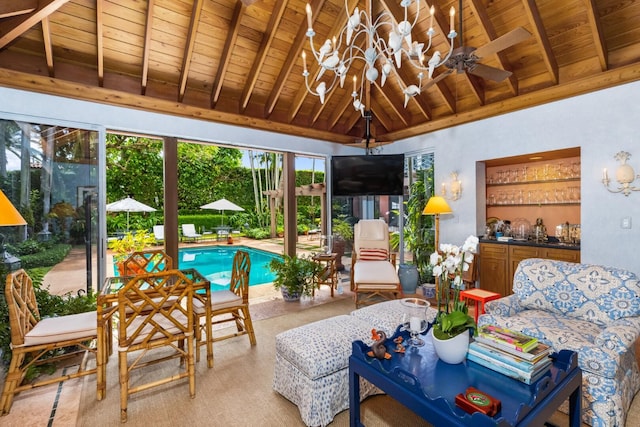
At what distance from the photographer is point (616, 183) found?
11.5ft

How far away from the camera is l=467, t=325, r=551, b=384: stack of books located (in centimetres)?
162

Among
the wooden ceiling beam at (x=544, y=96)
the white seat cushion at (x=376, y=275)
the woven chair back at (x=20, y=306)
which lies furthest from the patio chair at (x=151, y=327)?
the wooden ceiling beam at (x=544, y=96)

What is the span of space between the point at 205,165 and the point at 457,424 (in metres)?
10.5

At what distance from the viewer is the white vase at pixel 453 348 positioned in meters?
1.75

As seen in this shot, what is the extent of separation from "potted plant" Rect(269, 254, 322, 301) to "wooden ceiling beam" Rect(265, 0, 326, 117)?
2461 millimetres

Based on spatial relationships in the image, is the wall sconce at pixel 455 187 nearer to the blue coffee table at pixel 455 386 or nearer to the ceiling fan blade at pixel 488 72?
the ceiling fan blade at pixel 488 72

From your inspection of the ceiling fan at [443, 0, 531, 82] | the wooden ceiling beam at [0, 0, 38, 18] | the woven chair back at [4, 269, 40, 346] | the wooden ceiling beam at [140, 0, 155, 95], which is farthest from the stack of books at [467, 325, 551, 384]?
the wooden ceiling beam at [0, 0, 38, 18]

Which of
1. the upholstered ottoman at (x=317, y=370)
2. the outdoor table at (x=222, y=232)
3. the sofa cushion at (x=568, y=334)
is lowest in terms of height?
the upholstered ottoman at (x=317, y=370)

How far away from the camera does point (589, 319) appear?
2.40m

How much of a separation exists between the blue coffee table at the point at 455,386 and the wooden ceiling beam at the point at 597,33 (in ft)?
11.2

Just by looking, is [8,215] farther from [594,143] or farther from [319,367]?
[594,143]

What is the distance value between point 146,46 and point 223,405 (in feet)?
12.3

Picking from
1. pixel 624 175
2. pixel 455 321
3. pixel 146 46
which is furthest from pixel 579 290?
pixel 146 46

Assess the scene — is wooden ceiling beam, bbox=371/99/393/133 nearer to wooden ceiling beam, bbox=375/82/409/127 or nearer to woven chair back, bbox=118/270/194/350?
wooden ceiling beam, bbox=375/82/409/127
